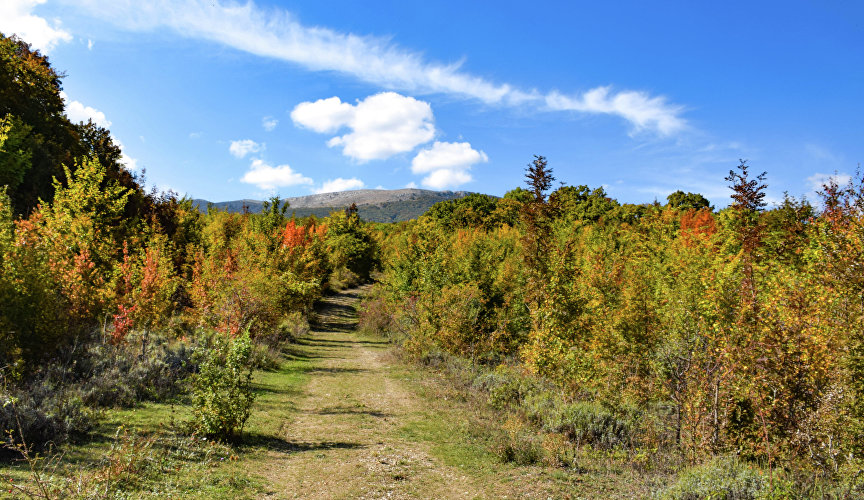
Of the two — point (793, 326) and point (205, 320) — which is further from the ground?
point (793, 326)

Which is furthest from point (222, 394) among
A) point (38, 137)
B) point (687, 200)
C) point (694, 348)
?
point (687, 200)

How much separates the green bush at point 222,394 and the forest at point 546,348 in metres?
0.05

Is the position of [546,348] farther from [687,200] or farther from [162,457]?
[687,200]

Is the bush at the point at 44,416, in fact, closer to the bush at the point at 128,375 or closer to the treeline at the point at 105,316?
the treeline at the point at 105,316

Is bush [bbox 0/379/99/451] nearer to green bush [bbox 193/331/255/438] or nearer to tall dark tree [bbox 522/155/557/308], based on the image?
green bush [bbox 193/331/255/438]

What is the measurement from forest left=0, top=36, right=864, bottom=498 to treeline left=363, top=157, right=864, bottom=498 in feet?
0.20

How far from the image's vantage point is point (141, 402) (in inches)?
468

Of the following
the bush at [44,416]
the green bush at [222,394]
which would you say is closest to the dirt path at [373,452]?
the green bush at [222,394]

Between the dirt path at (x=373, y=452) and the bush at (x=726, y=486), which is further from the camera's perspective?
the dirt path at (x=373, y=452)

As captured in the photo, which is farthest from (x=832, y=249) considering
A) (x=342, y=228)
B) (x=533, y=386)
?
(x=342, y=228)

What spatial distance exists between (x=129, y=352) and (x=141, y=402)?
2758 millimetres

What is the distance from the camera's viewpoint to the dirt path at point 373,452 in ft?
28.6

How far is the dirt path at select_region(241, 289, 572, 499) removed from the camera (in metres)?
8.72

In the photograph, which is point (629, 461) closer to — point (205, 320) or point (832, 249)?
point (832, 249)
